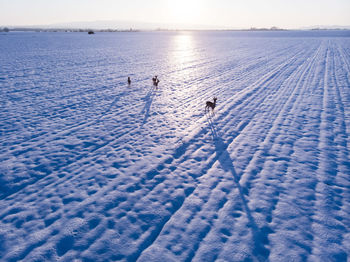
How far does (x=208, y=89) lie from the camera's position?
13336 mm

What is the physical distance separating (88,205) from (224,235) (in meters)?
2.76

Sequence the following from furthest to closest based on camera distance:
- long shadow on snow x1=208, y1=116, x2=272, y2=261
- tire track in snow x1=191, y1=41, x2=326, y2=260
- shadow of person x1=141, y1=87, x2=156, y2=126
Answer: shadow of person x1=141, y1=87, x2=156, y2=126
tire track in snow x1=191, y1=41, x2=326, y2=260
long shadow on snow x1=208, y1=116, x2=272, y2=261

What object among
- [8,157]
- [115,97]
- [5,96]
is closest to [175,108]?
[115,97]

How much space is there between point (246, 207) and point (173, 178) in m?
1.80

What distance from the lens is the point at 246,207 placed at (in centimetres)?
460

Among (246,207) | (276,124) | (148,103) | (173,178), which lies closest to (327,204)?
(246,207)

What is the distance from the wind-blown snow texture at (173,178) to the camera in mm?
3803

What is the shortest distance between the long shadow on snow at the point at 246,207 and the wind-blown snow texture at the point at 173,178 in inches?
0.9

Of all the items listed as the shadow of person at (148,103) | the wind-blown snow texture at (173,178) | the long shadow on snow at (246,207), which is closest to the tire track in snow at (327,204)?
the wind-blown snow texture at (173,178)

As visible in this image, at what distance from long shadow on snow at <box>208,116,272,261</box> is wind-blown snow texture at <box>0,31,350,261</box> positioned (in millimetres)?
23

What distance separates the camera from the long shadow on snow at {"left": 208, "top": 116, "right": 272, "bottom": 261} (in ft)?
12.1

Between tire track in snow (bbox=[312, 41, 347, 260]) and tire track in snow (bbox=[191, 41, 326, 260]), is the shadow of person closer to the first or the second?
tire track in snow (bbox=[191, 41, 326, 260])

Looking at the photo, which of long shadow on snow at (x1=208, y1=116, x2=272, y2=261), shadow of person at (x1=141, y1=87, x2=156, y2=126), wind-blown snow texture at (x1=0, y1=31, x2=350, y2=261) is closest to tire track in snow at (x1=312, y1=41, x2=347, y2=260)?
wind-blown snow texture at (x1=0, y1=31, x2=350, y2=261)

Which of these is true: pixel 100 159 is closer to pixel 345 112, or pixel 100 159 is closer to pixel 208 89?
pixel 208 89
